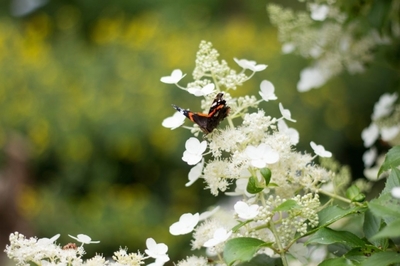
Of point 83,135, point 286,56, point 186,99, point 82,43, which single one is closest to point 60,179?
point 83,135

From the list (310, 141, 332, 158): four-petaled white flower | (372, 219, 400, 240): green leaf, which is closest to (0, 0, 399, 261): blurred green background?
(310, 141, 332, 158): four-petaled white flower

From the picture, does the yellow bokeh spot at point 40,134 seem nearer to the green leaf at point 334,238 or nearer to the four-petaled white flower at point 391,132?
the four-petaled white flower at point 391,132

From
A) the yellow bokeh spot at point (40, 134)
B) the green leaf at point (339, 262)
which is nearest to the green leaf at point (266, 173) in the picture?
the green leaf at point (339, 262)

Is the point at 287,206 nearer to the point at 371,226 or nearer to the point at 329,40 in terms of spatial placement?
the point at 371,226

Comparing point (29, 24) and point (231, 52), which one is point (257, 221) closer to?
point (231, 52)

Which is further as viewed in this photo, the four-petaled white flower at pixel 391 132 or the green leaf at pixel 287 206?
the four-petaled white flower at pixel 391 132

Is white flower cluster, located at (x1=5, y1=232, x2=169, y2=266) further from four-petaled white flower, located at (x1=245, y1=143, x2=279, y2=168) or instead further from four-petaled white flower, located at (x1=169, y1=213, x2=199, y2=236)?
four-petaled white flower, located at (x1=245, y1=143, x2=279, y2=168)

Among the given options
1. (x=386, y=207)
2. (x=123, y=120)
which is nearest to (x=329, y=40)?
(x=386, y=207)
